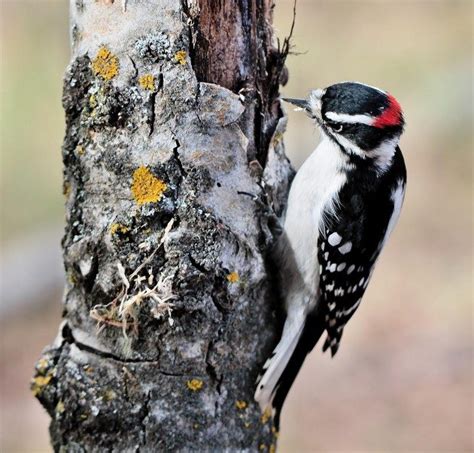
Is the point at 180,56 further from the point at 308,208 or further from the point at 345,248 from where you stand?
the point at 345,248

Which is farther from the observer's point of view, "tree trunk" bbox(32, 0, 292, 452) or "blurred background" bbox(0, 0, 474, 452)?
"blurred background" bbox(0, 0, 474, 452)

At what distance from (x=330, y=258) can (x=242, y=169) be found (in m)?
0.71

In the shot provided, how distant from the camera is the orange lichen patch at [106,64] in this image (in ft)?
7.28

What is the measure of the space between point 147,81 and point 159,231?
18.7 inches

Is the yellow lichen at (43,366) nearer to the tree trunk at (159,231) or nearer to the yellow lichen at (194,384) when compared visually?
the tree trunk at (159,231)

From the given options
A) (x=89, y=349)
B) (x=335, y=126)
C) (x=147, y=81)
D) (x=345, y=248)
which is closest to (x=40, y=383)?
(x=89, y=349)

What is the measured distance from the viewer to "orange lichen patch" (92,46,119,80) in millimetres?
A: 2219

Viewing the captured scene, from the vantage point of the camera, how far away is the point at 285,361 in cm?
273

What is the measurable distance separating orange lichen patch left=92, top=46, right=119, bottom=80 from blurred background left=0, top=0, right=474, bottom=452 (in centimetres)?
203

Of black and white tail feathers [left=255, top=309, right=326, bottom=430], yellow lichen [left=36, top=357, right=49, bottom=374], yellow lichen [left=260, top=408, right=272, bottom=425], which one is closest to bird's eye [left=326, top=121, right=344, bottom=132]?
black and white tail feathers [left=255, top=309, right=326, bottom=430]

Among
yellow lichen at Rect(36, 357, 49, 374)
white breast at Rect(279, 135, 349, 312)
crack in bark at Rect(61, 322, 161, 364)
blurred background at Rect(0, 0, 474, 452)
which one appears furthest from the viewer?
blurred background at Rect(0, 0, 474, 452)

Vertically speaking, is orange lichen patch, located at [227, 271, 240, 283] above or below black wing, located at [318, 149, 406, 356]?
below

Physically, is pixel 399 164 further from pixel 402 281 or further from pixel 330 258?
pixel 402 281

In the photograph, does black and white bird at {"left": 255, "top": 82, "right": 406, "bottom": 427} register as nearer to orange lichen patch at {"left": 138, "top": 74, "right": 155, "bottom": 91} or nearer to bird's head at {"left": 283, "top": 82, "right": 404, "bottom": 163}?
bird's head at {"left": 283, "top": 82, "right": 404, "bottom": 163}
